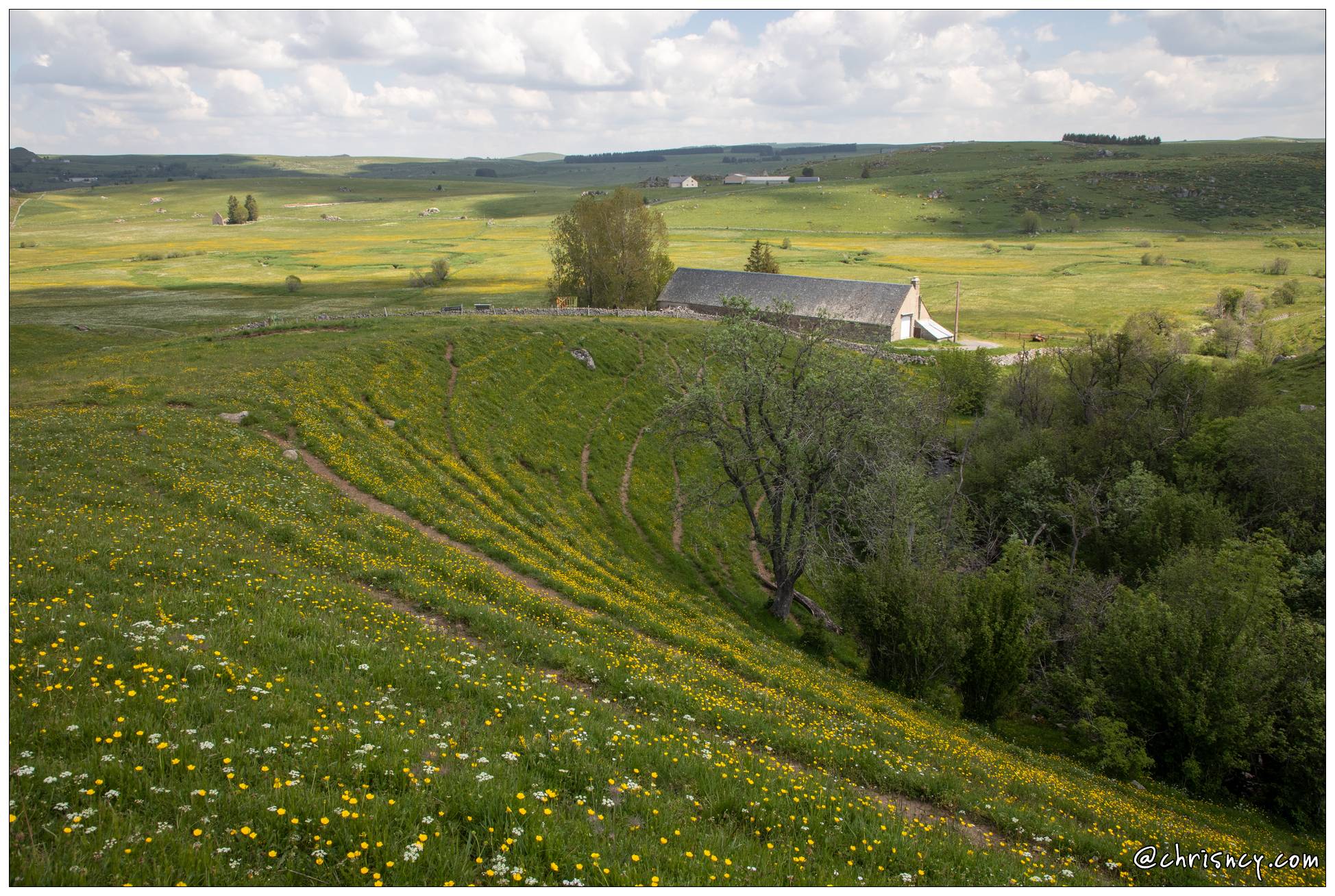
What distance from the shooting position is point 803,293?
85.1 m

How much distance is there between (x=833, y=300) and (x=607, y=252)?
1027 inches

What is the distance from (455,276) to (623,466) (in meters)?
88.2

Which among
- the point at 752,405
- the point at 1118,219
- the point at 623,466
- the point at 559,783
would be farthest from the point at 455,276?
the point at 1118,219

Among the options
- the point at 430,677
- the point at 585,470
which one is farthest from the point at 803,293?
the point at 430,677

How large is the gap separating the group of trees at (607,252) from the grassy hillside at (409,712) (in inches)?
2119

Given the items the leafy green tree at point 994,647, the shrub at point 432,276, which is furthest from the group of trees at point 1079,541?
the shrub at point 432,276

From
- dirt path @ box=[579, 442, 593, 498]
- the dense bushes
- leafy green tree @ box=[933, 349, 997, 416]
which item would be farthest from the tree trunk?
leafy green tree @ box=[933, 349, 997, 416]

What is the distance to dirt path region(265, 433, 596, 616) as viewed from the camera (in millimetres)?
20844

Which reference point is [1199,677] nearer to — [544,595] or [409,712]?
[544,595]

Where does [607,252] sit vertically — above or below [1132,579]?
above

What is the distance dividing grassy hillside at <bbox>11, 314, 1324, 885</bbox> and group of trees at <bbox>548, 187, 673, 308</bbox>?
2119 inches

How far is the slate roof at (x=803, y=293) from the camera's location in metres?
81.5

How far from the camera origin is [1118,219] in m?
195

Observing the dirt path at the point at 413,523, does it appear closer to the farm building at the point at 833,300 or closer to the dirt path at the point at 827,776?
the dirt path at the point at 827,776
